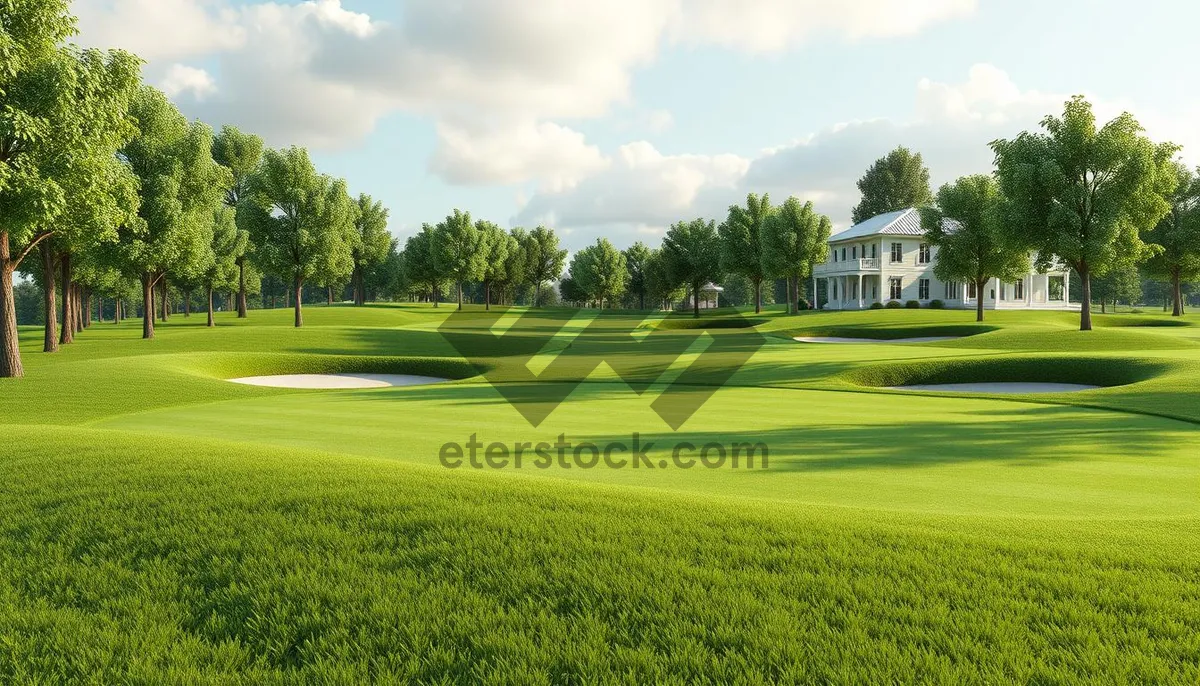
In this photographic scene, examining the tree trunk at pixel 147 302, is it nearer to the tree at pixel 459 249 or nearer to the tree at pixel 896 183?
the tree at pixel 459 249

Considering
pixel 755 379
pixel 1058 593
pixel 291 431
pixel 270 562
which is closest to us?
pixel 1058 593

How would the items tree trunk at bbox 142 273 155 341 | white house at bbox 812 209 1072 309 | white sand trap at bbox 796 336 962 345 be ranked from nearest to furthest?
tree trunk at bbox 142 273 155 341 → white sand trap at bbox 796 336 962 345 → white house at bbox 812 209 1072 309

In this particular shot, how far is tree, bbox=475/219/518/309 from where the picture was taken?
3302 inches

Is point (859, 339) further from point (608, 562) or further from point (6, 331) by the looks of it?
point (608, 562)

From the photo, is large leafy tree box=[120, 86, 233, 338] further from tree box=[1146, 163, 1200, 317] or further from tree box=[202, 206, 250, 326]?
tree box=[1146, 163, 1200, 317]

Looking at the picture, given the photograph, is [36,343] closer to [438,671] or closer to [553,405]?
[553,405]

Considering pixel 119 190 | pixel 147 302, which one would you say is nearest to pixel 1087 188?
pixel 119 190

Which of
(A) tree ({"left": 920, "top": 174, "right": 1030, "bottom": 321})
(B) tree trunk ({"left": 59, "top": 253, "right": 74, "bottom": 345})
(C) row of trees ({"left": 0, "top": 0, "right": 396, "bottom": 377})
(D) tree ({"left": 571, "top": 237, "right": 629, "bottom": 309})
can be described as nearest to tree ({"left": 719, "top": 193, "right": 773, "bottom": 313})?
(A) tree ({"left": 920, "top": 174, "right": 1030, "bottom": 321})

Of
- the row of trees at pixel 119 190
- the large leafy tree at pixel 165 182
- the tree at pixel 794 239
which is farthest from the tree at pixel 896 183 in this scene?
the large leafy tree at pixel 165 182

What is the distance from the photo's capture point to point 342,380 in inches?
1086

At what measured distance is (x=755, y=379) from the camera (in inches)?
948

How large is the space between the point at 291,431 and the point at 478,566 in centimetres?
977

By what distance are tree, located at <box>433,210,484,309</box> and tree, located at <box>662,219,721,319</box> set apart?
871 inches

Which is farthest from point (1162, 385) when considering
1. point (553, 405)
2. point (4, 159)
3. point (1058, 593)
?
point (4, 159)
